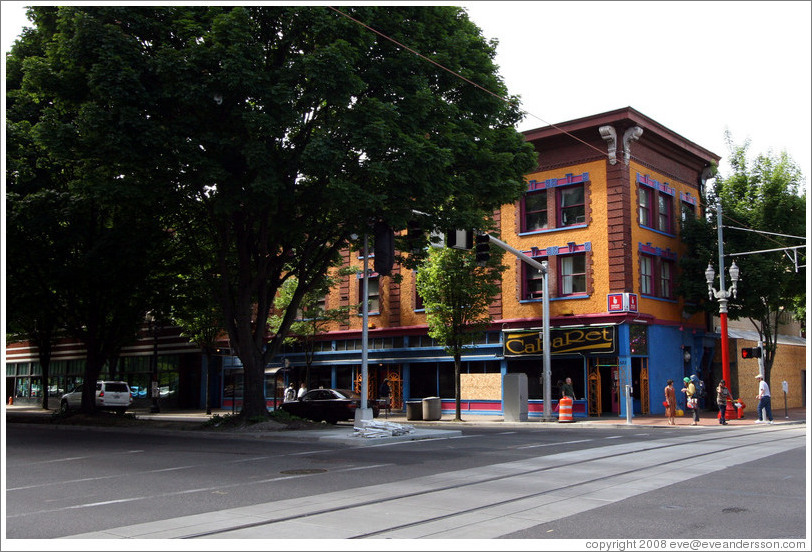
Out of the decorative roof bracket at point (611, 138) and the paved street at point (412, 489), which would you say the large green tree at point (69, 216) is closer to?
the paved street at point (412, 489)

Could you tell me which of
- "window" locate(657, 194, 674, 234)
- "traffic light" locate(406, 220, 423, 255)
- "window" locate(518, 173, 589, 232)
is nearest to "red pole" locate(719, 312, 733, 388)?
"window" locate(657, 194, 674, 234)

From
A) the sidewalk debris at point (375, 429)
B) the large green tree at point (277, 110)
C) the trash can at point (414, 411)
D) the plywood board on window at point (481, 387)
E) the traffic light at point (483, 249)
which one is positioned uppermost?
the large green tree at point (277, 110)

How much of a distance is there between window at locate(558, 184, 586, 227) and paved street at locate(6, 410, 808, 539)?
633 inches

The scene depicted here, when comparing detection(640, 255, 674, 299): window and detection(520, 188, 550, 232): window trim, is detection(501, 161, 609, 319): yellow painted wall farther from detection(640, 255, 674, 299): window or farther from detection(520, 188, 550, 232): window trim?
detection(640, 255, 674, 299): window

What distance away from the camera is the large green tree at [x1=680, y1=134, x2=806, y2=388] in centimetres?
3419

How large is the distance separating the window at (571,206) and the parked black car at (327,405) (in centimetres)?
1294

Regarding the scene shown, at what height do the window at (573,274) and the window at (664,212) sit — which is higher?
the window at (664,212)

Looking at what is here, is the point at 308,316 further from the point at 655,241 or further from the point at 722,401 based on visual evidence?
the point at 722,401

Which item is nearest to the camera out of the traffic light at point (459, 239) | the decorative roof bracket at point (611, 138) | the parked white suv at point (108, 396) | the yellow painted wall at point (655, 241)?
the traffic light at point (459, 239)

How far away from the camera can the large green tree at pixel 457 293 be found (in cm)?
3177

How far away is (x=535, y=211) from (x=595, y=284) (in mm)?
4782

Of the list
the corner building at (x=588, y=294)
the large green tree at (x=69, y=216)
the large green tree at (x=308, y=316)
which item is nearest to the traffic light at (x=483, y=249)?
the large green tree at (x=69, y=216)

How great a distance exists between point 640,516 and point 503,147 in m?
16.0

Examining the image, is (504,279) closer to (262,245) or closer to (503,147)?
(503,147)
